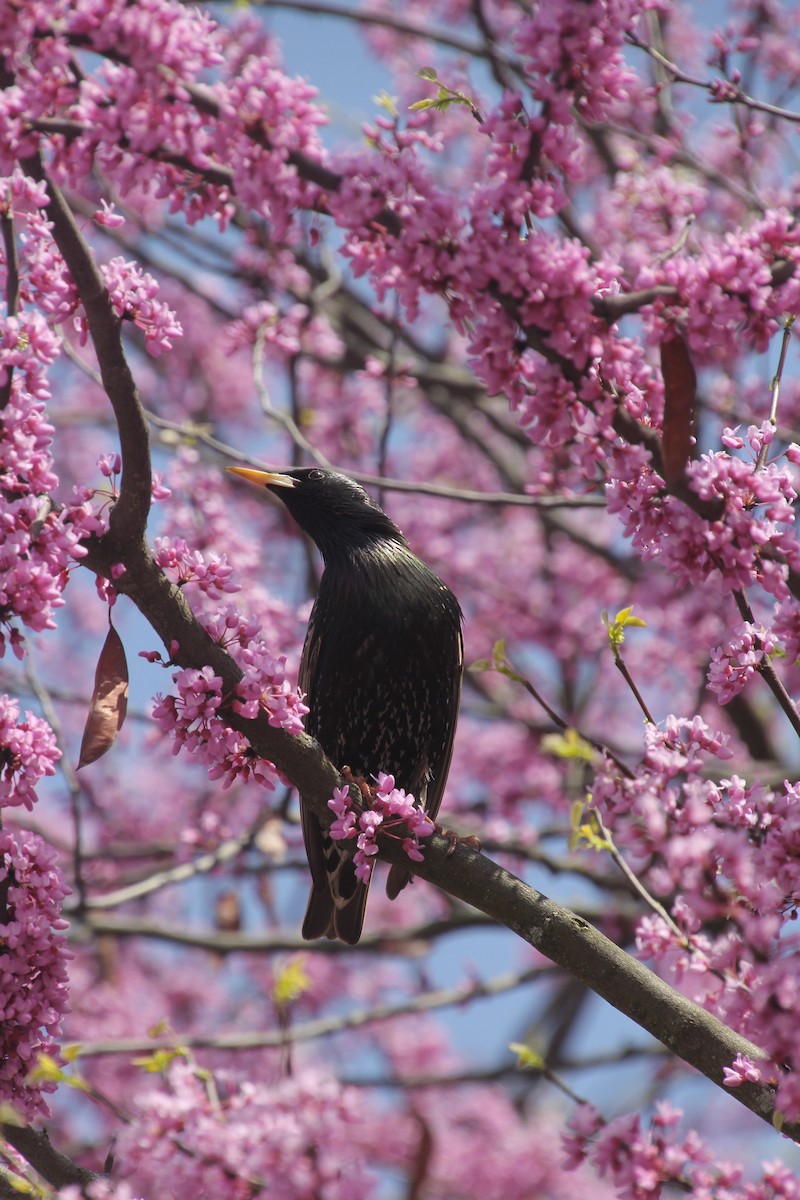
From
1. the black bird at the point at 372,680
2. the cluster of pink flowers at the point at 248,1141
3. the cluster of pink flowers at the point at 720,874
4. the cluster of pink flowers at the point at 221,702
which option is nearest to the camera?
the cluster of pink flowers at the point at 720,874

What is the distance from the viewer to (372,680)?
144 inches

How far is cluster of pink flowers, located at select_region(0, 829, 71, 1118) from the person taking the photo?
227 centimetres

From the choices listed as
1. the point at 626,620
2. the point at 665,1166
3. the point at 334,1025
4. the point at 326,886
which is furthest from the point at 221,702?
the point at 334,1025

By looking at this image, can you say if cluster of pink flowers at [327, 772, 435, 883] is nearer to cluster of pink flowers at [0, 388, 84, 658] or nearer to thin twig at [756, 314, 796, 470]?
cluster of pink flowers at [0, 388, 84, 658]

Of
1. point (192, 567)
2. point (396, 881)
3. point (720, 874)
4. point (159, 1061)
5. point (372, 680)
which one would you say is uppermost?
point (372, 680)

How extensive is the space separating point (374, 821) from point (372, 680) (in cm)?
118

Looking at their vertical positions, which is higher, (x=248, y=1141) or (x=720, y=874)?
(x=720, y=874)

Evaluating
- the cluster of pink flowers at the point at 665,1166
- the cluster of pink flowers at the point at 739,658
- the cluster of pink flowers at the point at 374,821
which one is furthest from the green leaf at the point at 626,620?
the cluster of pink flowers at the point at 665,1166

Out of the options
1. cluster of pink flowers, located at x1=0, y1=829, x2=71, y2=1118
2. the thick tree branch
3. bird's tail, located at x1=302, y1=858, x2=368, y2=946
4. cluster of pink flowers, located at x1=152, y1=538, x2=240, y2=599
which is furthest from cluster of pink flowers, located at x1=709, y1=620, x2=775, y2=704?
bird's tail, located at x1=302, y1=858, x2=368, y2=946

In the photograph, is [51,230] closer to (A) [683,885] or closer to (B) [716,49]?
(A) [683,885]

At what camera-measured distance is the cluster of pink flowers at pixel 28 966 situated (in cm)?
227

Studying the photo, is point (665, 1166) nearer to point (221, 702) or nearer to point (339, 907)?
point (221, 702)

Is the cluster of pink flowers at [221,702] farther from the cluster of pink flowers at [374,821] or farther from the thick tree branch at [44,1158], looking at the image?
the thick tree branch at [44,1158]

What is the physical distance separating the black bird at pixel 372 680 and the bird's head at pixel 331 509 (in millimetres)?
14
